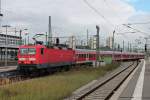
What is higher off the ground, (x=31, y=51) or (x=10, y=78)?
(x=31, y=51)

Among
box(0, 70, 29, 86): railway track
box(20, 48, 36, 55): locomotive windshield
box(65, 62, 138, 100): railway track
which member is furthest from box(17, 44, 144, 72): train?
box(65, 62, 138, 100): railway track

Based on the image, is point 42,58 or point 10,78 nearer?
point 10,78

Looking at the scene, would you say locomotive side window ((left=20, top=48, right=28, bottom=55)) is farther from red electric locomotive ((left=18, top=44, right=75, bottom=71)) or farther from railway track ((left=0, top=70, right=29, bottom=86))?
railway track ((left=0, top=70, right=29, bottom=86))

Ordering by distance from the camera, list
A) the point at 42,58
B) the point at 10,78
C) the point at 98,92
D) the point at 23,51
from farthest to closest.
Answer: the point at 23,51 → the point at 42,58 → the point at 10,78 → the point at 98,92

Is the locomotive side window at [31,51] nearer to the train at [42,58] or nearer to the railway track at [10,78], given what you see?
the train at [42,58]

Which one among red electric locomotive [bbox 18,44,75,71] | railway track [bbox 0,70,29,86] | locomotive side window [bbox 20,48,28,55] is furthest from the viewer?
locomotive side window [bbox 20,48,28,55]

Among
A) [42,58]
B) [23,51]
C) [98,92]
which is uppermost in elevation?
[23,51]

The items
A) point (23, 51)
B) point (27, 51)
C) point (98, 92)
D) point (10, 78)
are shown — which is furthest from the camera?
point (23, 51)

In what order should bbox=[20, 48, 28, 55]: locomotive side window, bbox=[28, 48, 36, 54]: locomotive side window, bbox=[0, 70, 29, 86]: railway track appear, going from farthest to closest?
bbox=[20, 48, 28, 55]: locomotive side window → bbox=[28, 48, 36, 54]: locomotive side window → bbox=[0, 70, 29, 86]: railway track

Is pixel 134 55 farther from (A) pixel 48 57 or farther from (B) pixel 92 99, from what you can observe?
(B) pixel 92 99

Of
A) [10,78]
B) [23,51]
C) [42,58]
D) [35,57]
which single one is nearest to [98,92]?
[10,78]

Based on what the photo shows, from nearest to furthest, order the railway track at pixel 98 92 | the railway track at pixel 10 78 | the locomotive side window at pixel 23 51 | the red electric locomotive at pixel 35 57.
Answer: the railway track at pixel 98 92
the railway track at pixel 10 78
the red electric locomotive at pixel 35 57
the locomotive side window at pixel 23 51

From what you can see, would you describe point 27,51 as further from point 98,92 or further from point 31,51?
point 98,92

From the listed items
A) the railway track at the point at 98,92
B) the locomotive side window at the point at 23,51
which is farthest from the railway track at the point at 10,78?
the railway track at the point at 98,92
